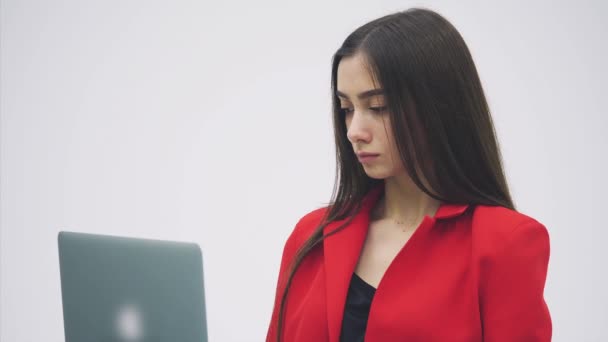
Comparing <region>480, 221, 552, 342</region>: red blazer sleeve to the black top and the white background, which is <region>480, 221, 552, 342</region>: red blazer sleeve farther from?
the white background

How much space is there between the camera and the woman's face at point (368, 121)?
1.07 m

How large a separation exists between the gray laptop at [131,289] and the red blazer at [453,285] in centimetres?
21

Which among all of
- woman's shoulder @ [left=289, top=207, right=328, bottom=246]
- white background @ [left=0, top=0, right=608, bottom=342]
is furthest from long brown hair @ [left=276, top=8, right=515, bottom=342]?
white background @ [left=0, top=0, right=608, bottom=342]

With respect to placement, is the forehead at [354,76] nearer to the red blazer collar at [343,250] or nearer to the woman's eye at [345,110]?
the woman's eye at [345,110]

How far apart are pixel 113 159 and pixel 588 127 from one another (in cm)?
186

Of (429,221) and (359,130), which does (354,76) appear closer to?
(359,130)

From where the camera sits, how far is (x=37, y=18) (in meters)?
2.86

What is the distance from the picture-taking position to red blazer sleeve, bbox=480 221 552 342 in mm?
969

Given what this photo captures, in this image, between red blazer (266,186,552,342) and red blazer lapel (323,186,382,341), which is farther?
red blazer lapel (323,186,382,341)

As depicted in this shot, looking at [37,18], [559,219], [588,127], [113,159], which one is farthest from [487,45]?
[37,18]

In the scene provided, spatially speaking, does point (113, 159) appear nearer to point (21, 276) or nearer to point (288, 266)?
point (21, 276)

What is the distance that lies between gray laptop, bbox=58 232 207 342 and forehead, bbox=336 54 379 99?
1.33ft

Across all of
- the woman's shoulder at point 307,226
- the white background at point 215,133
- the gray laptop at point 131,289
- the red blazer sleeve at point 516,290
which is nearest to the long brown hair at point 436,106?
the red blazer sleeve at point 516,290

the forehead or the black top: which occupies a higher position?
the forehead
